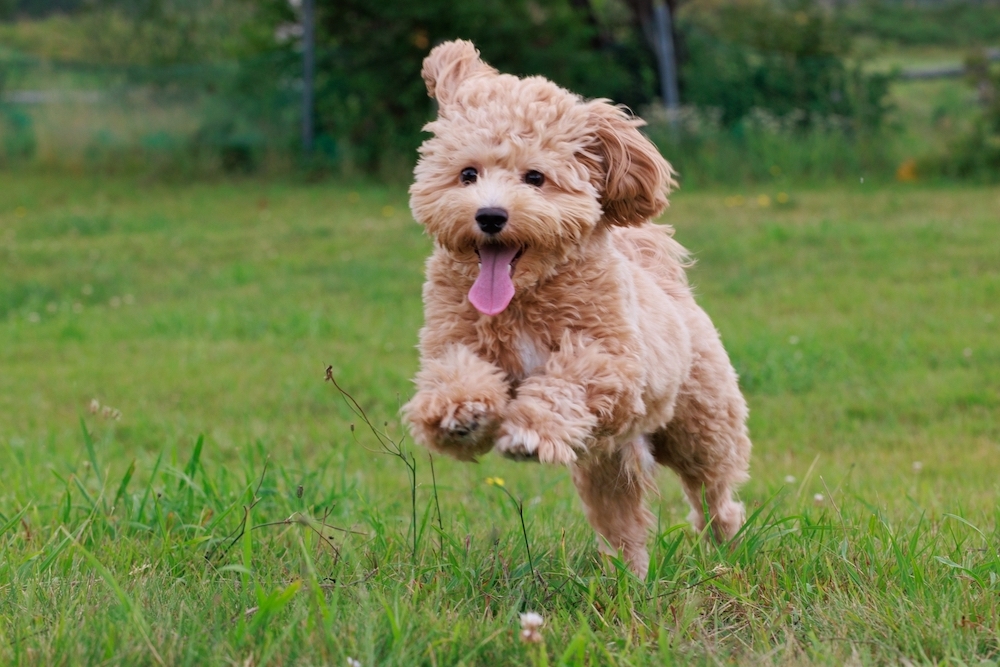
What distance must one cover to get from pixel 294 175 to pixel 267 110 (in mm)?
1000

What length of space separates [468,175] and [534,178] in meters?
0.19

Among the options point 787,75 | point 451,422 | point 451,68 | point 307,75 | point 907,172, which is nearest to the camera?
point 451,422

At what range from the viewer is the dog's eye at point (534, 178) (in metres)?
3.42

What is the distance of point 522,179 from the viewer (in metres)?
3.41

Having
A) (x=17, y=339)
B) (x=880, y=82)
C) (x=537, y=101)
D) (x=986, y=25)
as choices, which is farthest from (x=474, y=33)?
(x=986, y=25)

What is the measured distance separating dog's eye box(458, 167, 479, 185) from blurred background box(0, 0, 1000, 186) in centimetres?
1098

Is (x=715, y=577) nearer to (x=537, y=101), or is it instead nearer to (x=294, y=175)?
(x=537, y=101)

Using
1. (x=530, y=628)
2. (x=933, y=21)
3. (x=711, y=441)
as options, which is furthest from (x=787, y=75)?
(x=933, y=21)

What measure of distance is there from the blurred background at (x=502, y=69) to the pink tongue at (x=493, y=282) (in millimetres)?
11048

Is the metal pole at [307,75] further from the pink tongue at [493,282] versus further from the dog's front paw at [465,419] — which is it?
the dog's front paw at [465,419]

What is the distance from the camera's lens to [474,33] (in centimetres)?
1544

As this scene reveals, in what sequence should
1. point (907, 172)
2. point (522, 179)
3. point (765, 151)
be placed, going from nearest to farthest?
point (522, 179)
point (907, 172)
point (765, 151)

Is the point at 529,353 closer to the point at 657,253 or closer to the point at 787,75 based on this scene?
the point at 657,253

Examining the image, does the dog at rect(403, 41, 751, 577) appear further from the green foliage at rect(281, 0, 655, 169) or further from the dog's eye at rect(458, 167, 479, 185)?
the green foliage at rect(281, 0, 655, 169)
